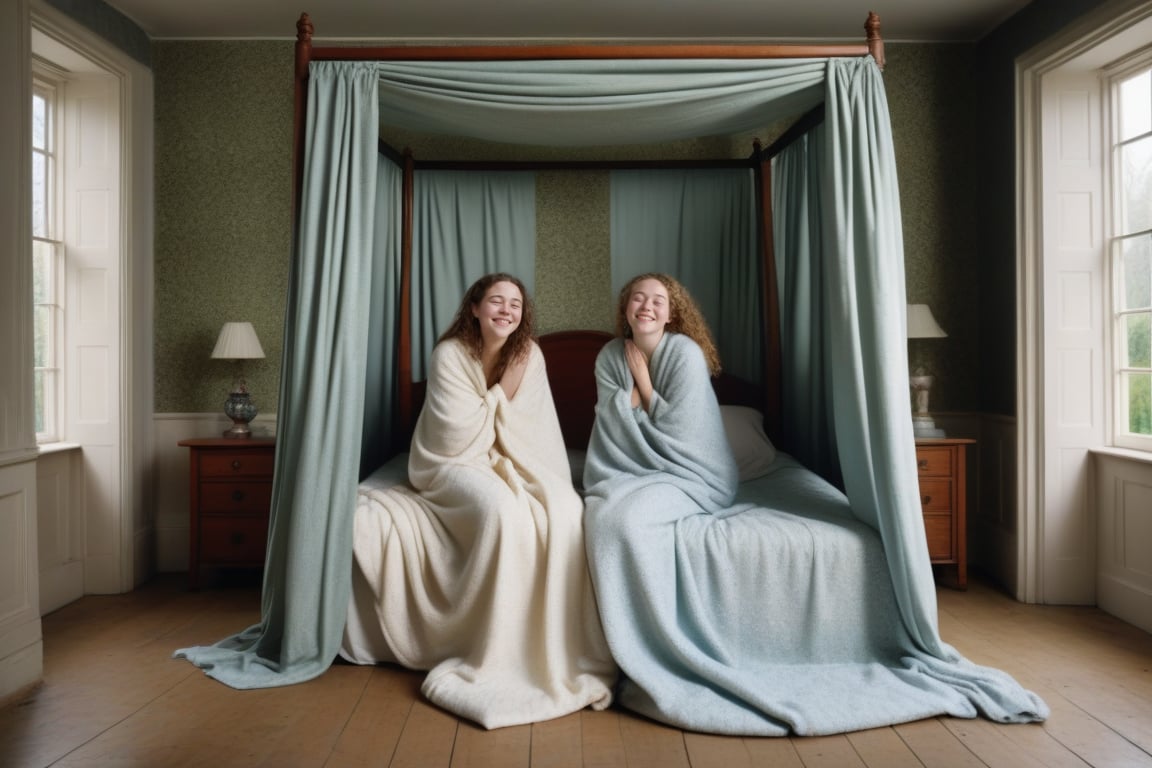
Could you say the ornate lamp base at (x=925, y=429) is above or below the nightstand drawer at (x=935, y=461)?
above

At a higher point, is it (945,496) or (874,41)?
(874,41)

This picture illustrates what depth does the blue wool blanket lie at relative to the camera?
8.32 ft

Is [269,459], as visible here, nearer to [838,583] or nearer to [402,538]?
[402,538]

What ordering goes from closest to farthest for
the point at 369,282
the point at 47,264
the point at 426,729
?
the point at 426,729 → the point at 369,282 → the point at 47,264

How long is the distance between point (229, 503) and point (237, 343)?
758 millimetres

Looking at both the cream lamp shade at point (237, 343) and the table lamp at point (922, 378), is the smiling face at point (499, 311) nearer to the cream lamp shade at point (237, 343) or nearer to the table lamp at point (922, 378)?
the cream lamp shade at point (237, 343)

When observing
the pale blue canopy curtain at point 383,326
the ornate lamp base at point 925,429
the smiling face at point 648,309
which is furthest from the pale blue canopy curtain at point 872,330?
the pale blue canopy curtain at point 383,326

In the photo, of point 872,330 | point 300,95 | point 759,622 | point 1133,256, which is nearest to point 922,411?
point 1133,256

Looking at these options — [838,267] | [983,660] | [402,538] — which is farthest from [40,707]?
[983,660]

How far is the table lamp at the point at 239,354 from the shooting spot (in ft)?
13.4

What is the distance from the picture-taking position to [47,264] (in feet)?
12.9

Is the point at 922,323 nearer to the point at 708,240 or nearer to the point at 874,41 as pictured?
the point at 708,240

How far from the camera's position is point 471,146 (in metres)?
4.45

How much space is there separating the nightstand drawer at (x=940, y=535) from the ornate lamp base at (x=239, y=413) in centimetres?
323
